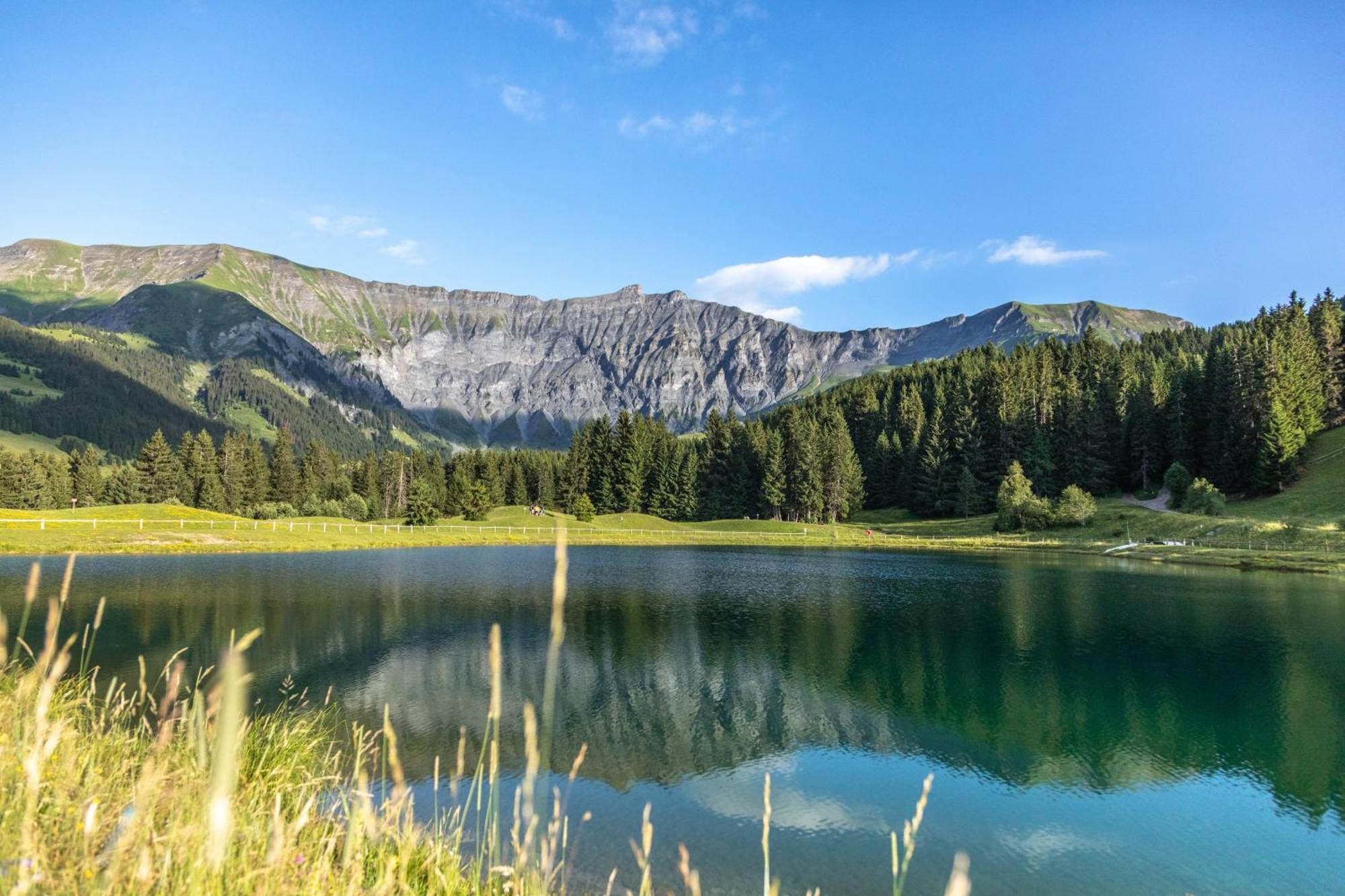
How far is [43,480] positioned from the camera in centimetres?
11100

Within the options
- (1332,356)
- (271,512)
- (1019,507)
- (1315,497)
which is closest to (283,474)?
(271,512)

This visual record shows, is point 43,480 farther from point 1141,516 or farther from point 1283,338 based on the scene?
point 1283,338

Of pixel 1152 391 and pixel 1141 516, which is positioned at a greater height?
pixel 1152 391

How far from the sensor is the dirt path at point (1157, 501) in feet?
280

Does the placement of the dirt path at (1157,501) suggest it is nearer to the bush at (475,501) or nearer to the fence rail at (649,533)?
the fence rail at (649,533)

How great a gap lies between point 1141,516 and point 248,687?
276ft

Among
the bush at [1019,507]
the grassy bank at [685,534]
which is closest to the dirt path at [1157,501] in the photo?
the grassy bank at [685,534]

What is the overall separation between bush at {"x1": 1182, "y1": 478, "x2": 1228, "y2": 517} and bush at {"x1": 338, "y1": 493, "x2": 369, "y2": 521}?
106 meters

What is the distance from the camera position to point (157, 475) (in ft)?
340

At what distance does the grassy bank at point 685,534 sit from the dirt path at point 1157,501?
8.17 feet

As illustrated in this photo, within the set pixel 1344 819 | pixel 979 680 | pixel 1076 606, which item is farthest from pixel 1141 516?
pixel 1344 819

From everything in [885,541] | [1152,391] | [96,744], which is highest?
[1152,391]

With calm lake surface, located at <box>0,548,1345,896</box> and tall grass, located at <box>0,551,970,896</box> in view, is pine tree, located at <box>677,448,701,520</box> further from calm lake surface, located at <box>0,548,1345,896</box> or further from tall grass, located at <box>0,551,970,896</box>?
tall grass, located at <box>0,551,970,896</box>

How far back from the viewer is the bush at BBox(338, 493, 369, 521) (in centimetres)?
10525
